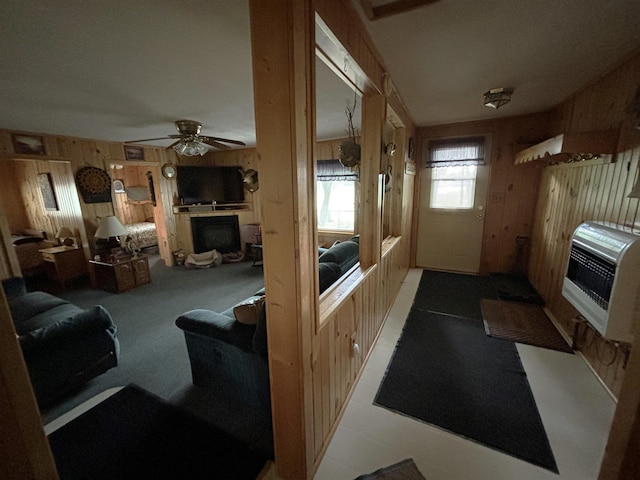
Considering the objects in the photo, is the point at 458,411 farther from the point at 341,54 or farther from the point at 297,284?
the point at 341,54

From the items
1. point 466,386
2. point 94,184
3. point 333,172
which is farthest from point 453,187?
point 94,184

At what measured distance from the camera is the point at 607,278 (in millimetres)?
1649

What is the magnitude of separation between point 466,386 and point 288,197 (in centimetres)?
201

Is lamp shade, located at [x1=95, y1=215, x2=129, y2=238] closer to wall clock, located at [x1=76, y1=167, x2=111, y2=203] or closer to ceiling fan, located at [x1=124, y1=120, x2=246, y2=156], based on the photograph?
wall clock, located at [x1=76, y1=167, x2=111, y2=203]

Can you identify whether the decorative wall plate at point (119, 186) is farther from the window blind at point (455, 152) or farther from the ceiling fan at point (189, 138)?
the window blind at point (455, 152)

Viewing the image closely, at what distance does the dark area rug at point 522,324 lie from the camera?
247 centimetres

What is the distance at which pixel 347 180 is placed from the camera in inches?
191

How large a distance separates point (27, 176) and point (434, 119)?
23.8 ft

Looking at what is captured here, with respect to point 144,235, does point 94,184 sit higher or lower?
higher

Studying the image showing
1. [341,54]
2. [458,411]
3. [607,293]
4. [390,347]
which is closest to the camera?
[341,54]

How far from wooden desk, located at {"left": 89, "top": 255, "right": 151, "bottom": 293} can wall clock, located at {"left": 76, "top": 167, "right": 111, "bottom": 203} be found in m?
1.05

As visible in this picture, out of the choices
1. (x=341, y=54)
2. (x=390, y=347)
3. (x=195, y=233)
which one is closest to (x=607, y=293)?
(x=390, y=347)

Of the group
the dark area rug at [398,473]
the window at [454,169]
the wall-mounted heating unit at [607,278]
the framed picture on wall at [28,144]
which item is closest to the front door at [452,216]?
the window at [454,169]

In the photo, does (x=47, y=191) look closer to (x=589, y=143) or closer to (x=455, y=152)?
(x=455, y=152)
